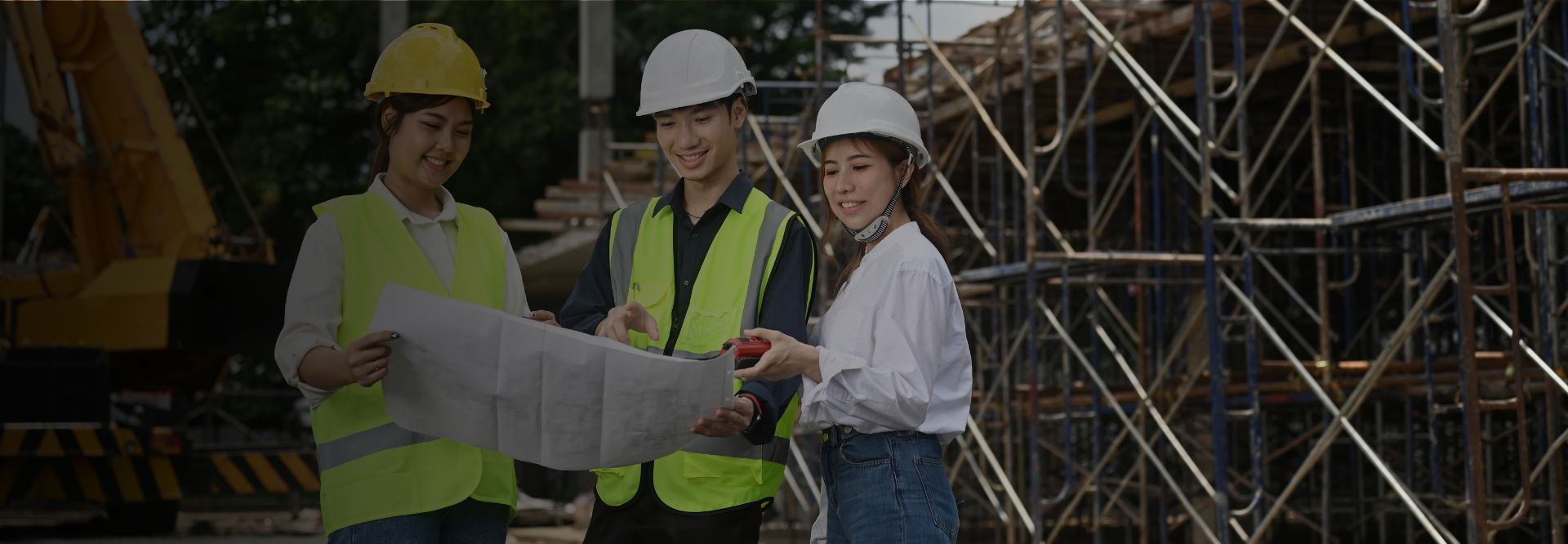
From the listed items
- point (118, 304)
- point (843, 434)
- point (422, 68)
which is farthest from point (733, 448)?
point (118, 304)

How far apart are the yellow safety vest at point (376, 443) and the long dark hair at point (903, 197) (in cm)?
78

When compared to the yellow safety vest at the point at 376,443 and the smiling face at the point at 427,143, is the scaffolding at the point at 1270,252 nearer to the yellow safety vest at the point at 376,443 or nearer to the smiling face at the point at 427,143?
the yellow safety vest at the point at 376,443

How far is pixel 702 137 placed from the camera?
325 cm

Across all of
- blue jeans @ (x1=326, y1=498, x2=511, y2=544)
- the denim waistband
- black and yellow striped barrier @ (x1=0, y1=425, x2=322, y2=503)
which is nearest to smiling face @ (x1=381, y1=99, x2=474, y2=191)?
blue jeans @ (x1=326, y1=498, x2=511, y2=544)

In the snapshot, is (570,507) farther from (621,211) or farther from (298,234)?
(621,211)

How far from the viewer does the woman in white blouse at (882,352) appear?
3025 millimetres

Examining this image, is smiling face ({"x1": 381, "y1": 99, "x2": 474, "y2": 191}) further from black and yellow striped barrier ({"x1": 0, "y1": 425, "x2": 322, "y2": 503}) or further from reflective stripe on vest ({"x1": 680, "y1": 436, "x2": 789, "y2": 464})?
black and yellow striped barrier ({"x1": 0, "y1": 425, "x2": 322, "y2": 503})

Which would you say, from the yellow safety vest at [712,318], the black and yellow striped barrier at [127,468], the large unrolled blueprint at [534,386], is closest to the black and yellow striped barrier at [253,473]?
the black and yellow striped barrier at [127,468]

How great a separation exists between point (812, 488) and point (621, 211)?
8.86 m

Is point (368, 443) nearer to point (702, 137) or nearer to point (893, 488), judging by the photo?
point (702, 137)

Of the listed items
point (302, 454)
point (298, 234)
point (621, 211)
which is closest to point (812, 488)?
point (302, 454)

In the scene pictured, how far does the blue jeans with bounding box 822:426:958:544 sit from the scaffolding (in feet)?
1.70

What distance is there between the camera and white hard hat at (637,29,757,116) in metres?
3.21

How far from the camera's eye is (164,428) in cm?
1359
